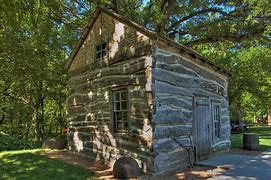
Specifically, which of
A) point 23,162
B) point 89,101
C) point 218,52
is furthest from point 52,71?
point 218,52

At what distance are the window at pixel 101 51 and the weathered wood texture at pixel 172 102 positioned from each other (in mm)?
3000

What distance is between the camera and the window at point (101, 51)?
432 inches

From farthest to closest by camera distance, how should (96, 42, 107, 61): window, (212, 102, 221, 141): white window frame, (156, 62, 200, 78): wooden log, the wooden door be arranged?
1. (212, 102, 221, 141): white window frame
2. (96, 42, 107, 61): window
3. the wooden door
4. (156, 62, 200, 78): wooden log

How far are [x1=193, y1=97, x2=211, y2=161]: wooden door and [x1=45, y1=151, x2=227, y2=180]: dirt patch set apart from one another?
106 cm

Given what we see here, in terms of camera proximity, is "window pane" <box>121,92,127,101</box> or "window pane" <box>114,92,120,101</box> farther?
"window pane" <box>114,92,120,101</box>

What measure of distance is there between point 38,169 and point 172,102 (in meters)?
5.04

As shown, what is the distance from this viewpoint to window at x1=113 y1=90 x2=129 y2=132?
9664 mm

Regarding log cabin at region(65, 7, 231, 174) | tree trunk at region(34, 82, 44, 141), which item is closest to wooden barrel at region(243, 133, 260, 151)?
log cabin at region(65, 7, 231, 174)

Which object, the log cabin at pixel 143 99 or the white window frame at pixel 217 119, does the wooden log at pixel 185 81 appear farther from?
the white window frame at pixel 217 119

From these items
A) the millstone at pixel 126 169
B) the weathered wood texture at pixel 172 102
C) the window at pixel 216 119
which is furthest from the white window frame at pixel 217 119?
the millstone at pixel 126 169

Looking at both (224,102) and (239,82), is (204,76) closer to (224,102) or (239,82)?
(224,102)

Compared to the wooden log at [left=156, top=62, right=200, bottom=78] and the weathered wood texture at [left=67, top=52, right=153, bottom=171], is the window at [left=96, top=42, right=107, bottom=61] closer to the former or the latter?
the weathered wood texture at [left=67, top=52, right=153, bottom=171]

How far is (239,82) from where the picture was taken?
21.5m

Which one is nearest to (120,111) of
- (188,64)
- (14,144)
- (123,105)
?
(123,105)
